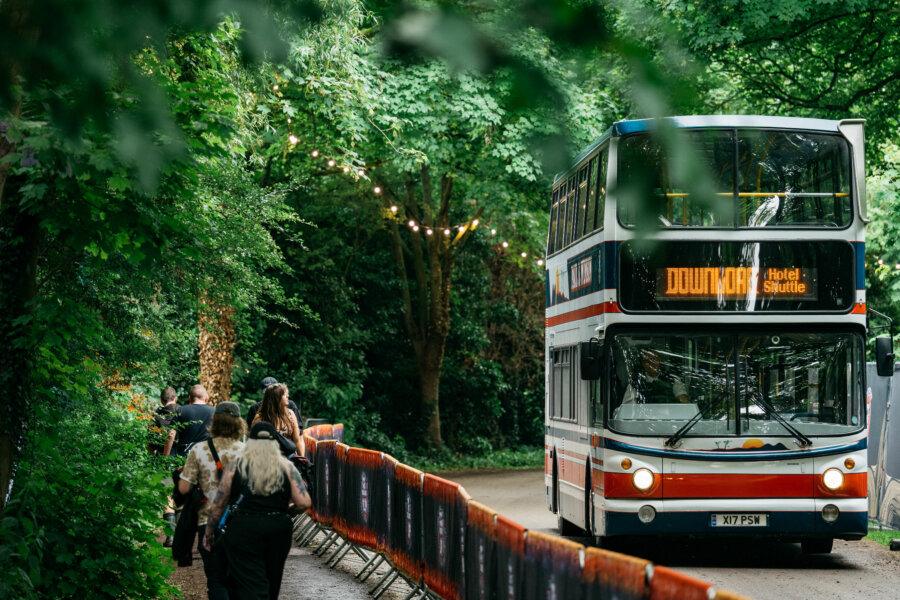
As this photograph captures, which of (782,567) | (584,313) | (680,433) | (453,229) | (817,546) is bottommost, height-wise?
(782,567)

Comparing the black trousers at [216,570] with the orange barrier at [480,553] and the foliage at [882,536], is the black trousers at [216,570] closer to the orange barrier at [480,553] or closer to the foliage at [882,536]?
the orange barrier at [480,553]

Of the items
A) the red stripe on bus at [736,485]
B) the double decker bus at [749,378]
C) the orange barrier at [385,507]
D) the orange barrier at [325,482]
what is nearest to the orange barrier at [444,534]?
the orange barrier at [385,507]

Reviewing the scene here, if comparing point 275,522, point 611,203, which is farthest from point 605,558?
point 611,203

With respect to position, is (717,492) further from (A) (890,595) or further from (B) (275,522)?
(B) (275,522)

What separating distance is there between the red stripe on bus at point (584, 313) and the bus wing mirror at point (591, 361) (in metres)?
0.38

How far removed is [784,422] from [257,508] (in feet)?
21.9

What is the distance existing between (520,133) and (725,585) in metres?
10.9

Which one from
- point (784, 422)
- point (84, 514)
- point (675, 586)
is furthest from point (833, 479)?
point (675, 586)

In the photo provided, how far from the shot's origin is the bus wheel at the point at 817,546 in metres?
14.2

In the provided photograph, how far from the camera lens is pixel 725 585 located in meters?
12.0

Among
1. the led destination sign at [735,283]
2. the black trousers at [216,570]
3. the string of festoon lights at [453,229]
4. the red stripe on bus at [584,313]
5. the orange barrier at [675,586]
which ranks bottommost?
the black trousers at [216,570]

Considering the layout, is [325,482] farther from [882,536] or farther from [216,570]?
[882,536]

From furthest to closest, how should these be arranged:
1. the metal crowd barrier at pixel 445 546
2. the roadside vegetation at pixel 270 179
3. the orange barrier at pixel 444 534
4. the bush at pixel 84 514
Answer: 1. the orange barrier at pixel 444 534
2. the bush at pixel 84 514
3. the metal crowd barrier at pixel 445 546
4. the roadside vegetation at pixel 270 179

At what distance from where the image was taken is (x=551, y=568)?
20.7ft
